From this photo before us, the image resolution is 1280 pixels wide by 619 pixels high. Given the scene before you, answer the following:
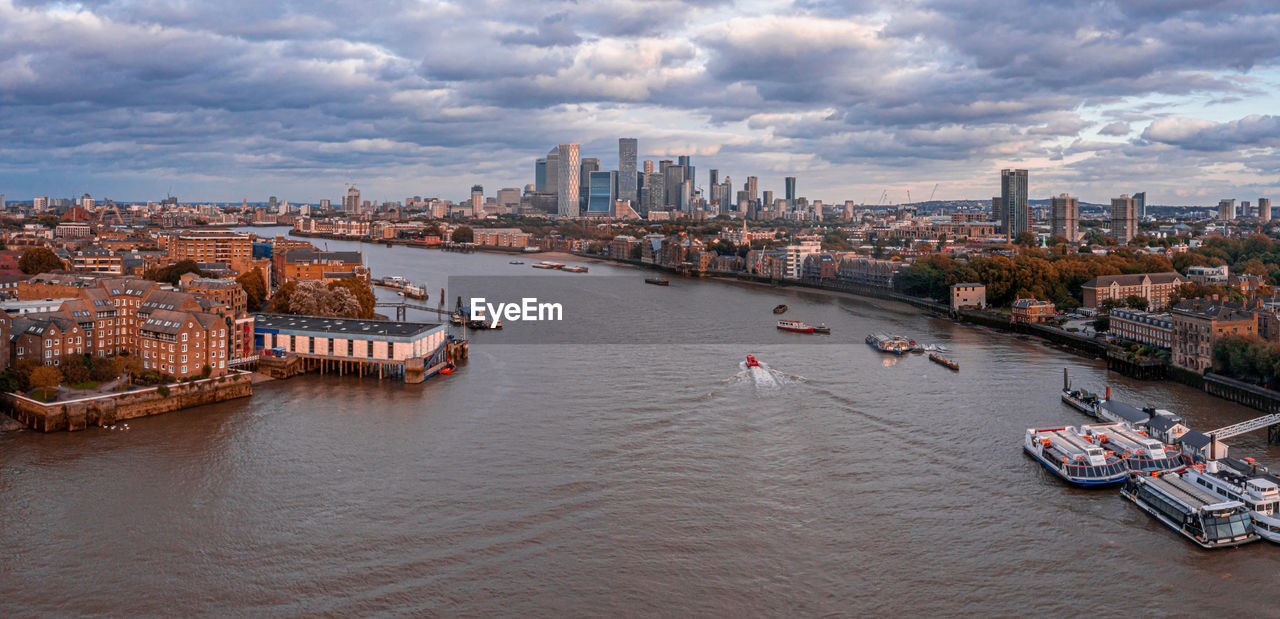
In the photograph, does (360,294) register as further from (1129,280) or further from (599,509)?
(1129,280)

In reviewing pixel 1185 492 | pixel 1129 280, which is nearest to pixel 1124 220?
pixel 1129 280

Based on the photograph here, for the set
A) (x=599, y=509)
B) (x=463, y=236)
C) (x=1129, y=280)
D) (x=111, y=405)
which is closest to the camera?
(x=599, y=509)

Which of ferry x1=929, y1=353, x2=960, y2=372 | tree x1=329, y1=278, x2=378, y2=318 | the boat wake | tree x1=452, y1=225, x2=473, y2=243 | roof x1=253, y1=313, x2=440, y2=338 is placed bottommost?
the boat wake

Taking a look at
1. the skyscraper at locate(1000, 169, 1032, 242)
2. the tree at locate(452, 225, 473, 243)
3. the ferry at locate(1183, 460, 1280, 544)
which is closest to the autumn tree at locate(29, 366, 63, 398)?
the ferry at locate(1183, 460, 1280, 544)

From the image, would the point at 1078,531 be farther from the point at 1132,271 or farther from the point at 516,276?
the point at 516,276

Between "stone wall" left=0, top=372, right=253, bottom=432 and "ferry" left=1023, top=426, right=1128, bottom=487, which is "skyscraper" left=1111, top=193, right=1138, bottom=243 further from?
"stone wall" left=0, top=372, right=253, bottom=432
